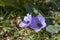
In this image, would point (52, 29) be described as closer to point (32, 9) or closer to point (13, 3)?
point (32, 9)

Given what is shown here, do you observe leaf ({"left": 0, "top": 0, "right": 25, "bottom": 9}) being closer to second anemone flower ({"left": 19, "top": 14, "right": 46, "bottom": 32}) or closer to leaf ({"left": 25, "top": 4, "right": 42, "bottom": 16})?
leaf ({"left": 25, "top": 4, "right": 42, "bottom": 16})

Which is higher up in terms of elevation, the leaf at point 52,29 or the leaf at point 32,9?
the leaf at point 32,9

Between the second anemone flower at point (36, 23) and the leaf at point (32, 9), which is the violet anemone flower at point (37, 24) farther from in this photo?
the leaf at point (32, 9)

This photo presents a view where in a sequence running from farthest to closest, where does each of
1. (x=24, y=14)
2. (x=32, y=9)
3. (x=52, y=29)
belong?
1. (x=24, y=14)
2. (x=32, y=9)
3. (x=52, y=29)

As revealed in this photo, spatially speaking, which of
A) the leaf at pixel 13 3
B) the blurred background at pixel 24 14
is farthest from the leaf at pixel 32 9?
the leaf at pixel 13 3

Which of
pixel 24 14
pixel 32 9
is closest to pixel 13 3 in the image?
pixel 24 14

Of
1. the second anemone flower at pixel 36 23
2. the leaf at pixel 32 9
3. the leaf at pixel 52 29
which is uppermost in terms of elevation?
the leaf at pixel 32 9

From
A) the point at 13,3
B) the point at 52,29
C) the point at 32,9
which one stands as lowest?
the point at 52,29

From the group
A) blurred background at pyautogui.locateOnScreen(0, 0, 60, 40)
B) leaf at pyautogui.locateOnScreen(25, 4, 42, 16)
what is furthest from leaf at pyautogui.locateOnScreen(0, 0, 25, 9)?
leaf at pyautogui.locateOnScreen(25, 4, 42, 16)

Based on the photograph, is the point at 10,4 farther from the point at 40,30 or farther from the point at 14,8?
the point at 40,30

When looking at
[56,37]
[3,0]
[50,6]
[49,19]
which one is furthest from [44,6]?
[56,37]
